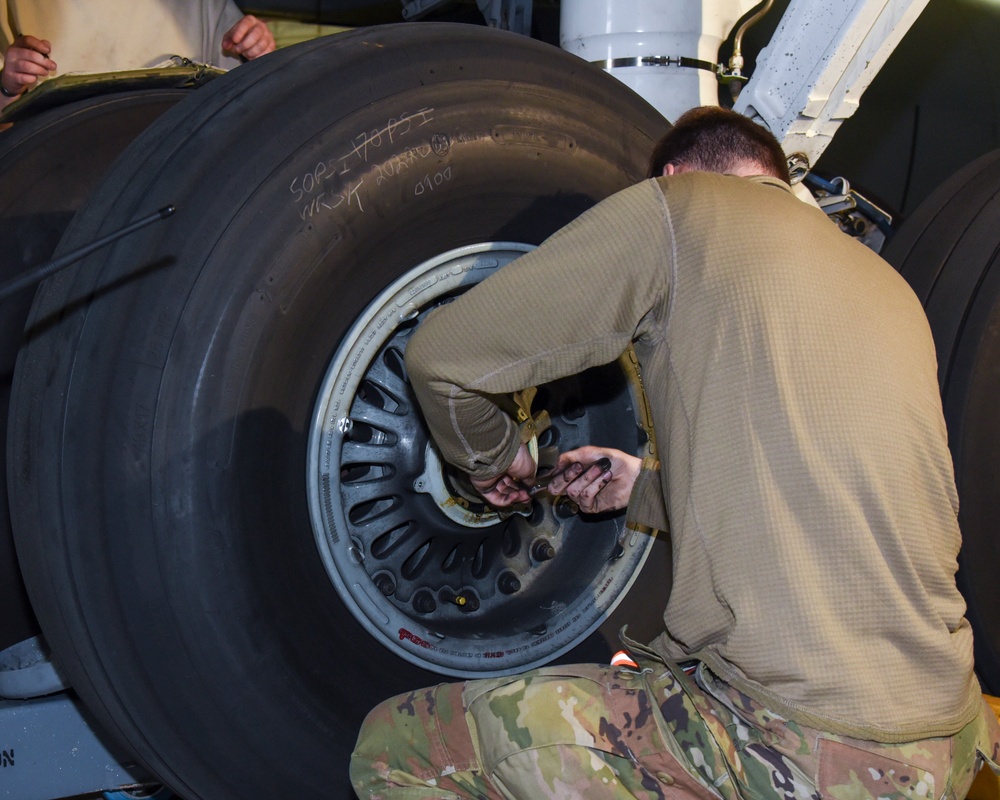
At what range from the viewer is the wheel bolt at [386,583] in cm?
170

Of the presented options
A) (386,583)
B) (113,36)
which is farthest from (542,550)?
(113,36)

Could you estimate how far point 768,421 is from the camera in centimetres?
133

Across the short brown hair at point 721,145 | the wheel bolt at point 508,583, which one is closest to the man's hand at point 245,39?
the short brown hair at point 721,145

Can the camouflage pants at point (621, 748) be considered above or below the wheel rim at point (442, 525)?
below

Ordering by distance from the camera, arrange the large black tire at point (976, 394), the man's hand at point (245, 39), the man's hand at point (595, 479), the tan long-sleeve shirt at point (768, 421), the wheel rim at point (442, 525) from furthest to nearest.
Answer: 1. the man's hand at point (245, 39)
2. the large black tire at point (976, 394)
3. the man's hand at point (595, 479)
4. the wheel rim at point (442, 525)
5. the tan long-sleeve shirt at point (768, 421)

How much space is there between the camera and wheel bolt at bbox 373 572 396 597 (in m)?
1.70

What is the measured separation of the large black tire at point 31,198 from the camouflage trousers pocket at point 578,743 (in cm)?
98

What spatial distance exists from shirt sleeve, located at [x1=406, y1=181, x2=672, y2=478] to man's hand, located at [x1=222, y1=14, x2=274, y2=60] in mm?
1847

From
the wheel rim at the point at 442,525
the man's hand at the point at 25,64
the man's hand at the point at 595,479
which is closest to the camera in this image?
the wheel rim at the point at 442,525

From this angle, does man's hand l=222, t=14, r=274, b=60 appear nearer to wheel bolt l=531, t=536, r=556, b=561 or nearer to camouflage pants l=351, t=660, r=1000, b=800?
wheel bolt l=531, t=536, r=556, b=561

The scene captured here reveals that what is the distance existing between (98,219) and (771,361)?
952 millimetres

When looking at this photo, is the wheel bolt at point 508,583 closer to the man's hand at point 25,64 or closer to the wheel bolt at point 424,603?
the wheel bolt at point 424,603

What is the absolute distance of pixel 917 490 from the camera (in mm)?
1386

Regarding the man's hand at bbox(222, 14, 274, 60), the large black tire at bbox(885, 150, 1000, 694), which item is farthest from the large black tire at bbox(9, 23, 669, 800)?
the man's hand at bbox(222, 14, 274, 60)
